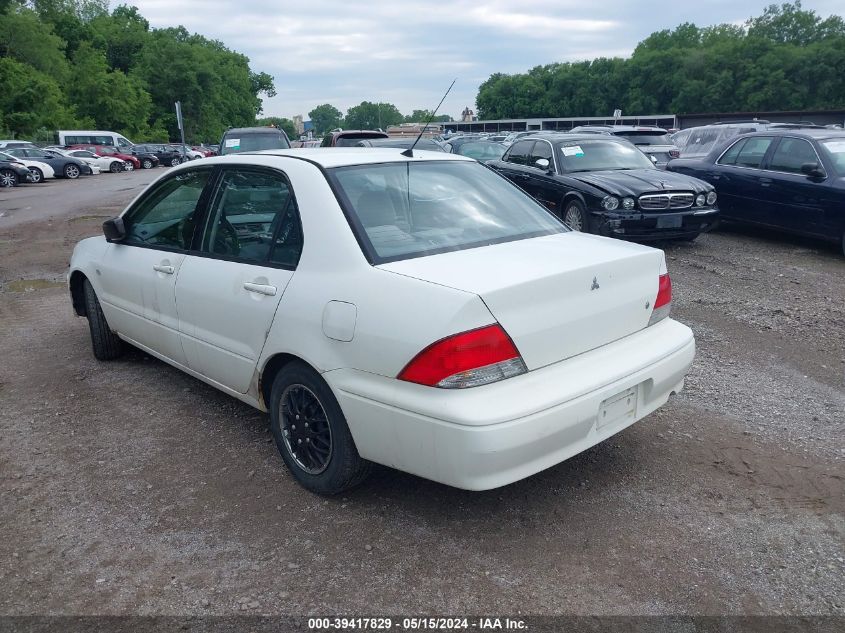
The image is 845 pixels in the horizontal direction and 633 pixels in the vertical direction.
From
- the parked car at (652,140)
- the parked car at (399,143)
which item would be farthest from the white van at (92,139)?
the parked car at (652,140)

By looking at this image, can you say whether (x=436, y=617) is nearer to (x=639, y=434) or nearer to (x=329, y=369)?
(x=329, y=369)

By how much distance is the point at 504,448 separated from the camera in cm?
277

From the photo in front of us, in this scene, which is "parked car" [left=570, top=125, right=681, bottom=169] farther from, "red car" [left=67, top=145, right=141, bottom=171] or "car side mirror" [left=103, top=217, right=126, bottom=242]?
"red car" [left=67, top=145, right=141, bottom=171]

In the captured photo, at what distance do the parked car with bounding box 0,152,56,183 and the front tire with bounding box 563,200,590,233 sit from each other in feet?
84.2

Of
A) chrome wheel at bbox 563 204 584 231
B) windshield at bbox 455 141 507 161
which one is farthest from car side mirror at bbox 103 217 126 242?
windshield at bbox 455 141 507 161

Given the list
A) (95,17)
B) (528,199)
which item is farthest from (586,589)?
(95,17)

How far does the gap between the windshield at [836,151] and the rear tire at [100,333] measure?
830 cm

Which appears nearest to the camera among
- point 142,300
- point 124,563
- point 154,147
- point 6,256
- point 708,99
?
point 124,563

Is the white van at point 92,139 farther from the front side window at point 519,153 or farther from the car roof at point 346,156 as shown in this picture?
the car roof at point 346,156

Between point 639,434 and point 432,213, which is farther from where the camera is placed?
point 639,434

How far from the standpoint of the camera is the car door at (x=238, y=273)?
11.7ft

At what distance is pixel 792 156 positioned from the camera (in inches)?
372

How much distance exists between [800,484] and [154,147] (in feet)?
163

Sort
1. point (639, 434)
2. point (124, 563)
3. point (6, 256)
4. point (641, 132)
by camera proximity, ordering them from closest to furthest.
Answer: point (124, 563)
point (639, 434)
point (6, 256)
point (641, 132)
